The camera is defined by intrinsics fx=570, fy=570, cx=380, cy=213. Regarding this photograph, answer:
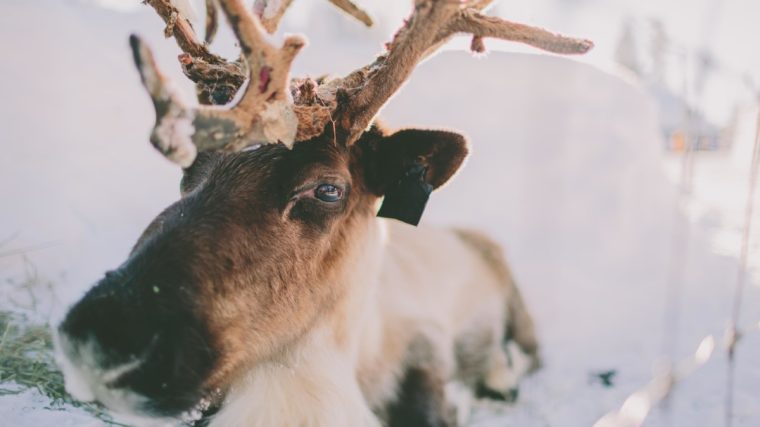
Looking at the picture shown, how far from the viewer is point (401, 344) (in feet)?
11.2

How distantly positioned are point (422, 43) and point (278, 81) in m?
0.57

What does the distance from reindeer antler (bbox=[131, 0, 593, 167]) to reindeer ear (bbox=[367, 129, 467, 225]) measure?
28 centimetres

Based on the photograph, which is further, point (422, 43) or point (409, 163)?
point (409, 163)

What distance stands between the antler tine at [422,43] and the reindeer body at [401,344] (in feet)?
2.31

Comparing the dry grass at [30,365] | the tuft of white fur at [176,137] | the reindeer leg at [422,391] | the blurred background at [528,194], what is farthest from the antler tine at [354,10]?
the dry grass at [30,365]

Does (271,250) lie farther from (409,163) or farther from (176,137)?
(409,163)

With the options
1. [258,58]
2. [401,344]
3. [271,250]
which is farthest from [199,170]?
[401,344]

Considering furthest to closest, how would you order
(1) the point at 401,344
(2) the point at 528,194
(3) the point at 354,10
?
(2) the point at 528,194 → (1) the point at 401,344 → (3) the point at 354,10

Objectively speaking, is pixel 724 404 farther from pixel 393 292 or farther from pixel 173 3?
pixel 173 3

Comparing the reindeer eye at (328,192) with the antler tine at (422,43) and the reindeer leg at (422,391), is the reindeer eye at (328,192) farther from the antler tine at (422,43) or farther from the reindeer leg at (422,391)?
the reindeer leg at (422,391)

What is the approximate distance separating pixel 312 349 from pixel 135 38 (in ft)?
5.19

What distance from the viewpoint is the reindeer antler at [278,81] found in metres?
1.69

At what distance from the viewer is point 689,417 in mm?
3318

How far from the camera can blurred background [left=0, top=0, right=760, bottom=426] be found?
3.74 metres
